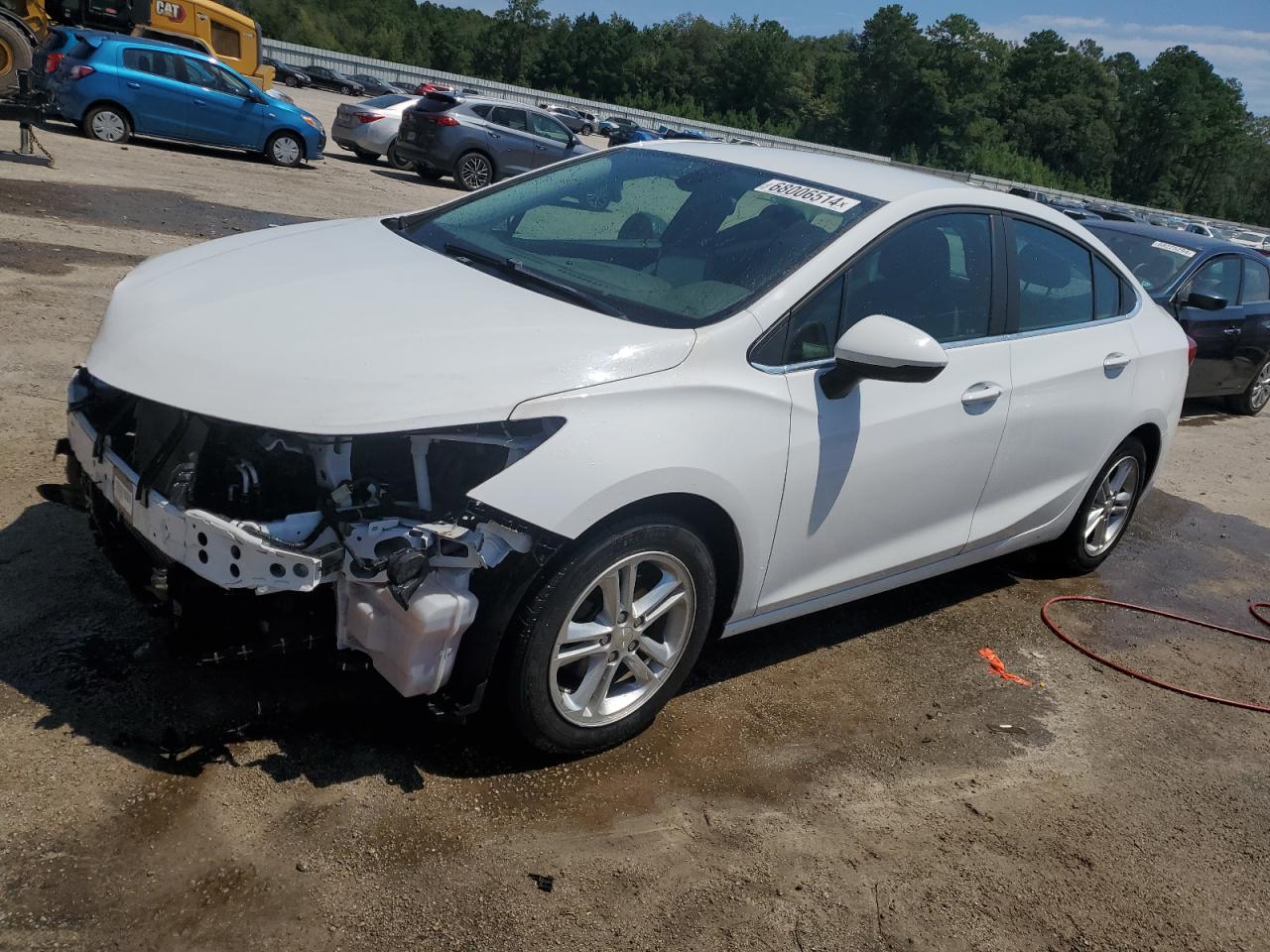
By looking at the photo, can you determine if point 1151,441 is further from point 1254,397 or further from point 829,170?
point 1254,397

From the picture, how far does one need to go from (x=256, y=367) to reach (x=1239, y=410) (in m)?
10.7

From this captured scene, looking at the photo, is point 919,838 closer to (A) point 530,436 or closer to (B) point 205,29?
(A) point 530,436

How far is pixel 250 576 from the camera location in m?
2.72

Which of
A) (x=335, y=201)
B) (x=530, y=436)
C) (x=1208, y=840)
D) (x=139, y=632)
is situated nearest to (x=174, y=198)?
(x=335, y=201)

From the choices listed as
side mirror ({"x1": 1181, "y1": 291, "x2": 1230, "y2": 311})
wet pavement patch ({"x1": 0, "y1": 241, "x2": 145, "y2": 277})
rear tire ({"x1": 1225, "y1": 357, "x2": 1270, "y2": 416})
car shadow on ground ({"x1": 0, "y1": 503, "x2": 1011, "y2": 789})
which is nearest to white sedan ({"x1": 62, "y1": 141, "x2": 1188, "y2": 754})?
car shadow on ground ({"x1": 0, "y1": 503, "x2": 1011, "y2": 789})

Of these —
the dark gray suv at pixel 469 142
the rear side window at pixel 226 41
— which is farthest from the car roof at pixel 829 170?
the rear side window at pixel 226 41

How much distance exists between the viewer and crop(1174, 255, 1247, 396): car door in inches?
356

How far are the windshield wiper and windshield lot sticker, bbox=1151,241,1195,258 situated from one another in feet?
23.5

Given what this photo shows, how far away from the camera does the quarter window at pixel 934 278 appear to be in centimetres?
379

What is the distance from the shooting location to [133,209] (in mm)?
11305

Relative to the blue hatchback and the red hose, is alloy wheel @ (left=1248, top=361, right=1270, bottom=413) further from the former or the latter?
the blue hatchback

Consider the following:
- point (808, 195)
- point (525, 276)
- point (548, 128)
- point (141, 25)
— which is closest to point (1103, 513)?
point (808, 195)

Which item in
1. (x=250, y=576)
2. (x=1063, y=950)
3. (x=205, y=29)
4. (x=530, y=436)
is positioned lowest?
(x=1063, y=950)

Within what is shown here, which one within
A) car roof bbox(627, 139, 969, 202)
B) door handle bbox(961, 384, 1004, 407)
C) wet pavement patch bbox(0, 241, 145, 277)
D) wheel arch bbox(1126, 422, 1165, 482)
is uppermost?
car roof bbox(627, 139, 969, 202)
